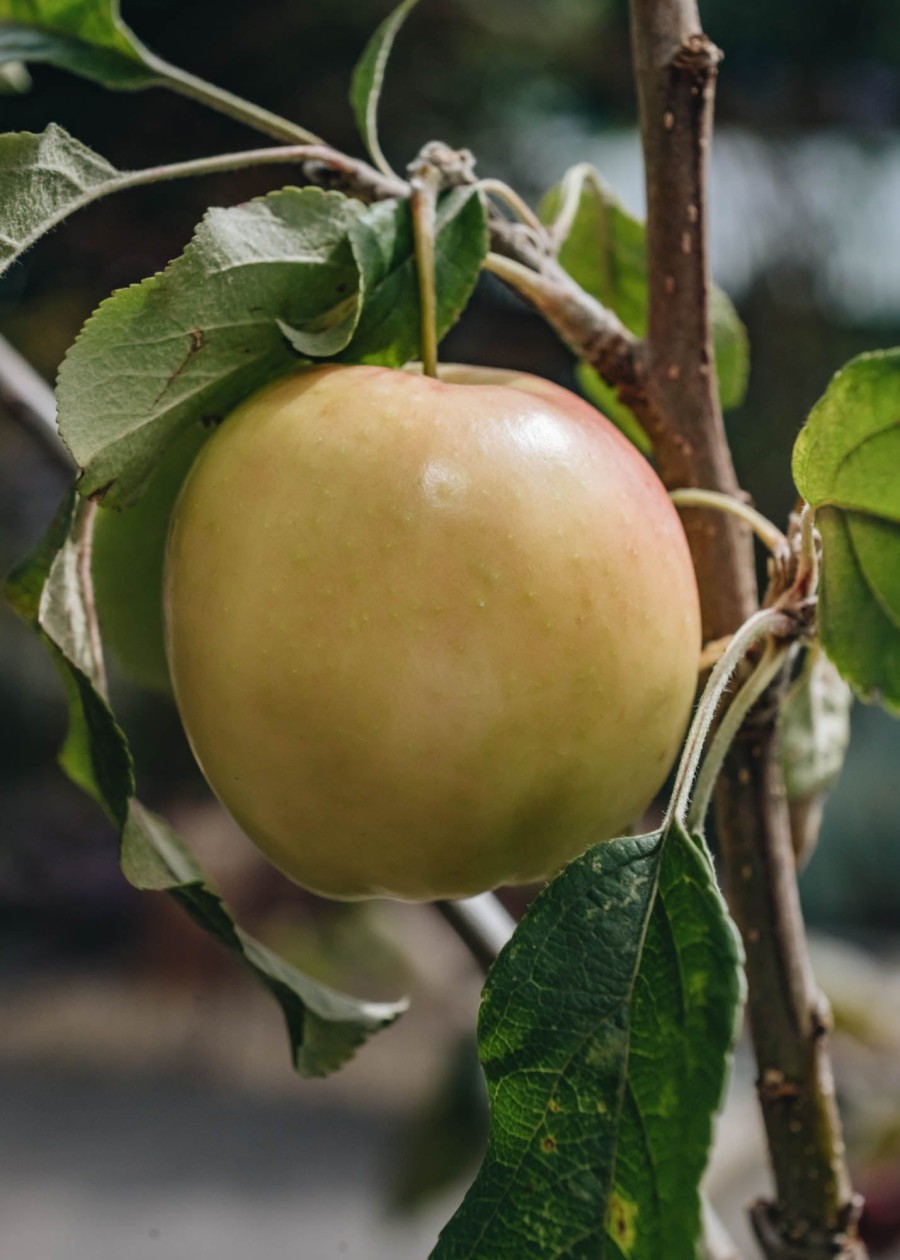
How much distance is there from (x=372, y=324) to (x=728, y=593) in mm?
84

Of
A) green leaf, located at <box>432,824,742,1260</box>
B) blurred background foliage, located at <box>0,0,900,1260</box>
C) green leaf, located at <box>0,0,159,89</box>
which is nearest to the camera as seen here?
green leaf, located at <box>432,824,742,1260</box>

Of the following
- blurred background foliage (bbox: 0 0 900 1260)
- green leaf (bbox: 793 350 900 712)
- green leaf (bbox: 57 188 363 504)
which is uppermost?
green leaf (bbox: 57 188 363 504)

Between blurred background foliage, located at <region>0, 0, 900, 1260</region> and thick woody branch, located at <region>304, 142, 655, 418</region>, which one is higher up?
thick woody branch, located at <region>304, 142, 655, 418</region>

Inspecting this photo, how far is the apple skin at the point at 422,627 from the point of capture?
161 mm

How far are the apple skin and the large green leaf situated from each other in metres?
0.01

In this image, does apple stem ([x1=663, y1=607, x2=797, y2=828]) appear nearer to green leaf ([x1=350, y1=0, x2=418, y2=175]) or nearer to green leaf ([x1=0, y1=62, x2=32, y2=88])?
green leaf ([x1=350, y1=0, x2=418, y2=175])

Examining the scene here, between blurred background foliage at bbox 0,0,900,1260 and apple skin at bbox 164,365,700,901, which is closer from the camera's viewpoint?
apple skin at bbox 164,365,700,901

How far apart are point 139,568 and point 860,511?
4.8 inches

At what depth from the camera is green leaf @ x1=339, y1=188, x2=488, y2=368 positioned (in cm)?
18

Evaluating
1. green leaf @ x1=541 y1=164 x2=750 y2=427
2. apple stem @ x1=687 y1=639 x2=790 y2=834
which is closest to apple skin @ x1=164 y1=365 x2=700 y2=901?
apple stem @ x1=687 y1=639 x2=790 y2=834

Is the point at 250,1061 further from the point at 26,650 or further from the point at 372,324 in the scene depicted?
the point at 372,324

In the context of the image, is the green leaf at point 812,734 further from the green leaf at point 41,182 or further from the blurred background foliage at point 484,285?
the blurred background foliage at point 484,285

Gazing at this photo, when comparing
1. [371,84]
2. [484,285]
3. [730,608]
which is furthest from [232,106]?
[484,285]

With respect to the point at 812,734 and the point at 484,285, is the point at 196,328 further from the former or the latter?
the point at 484,285
